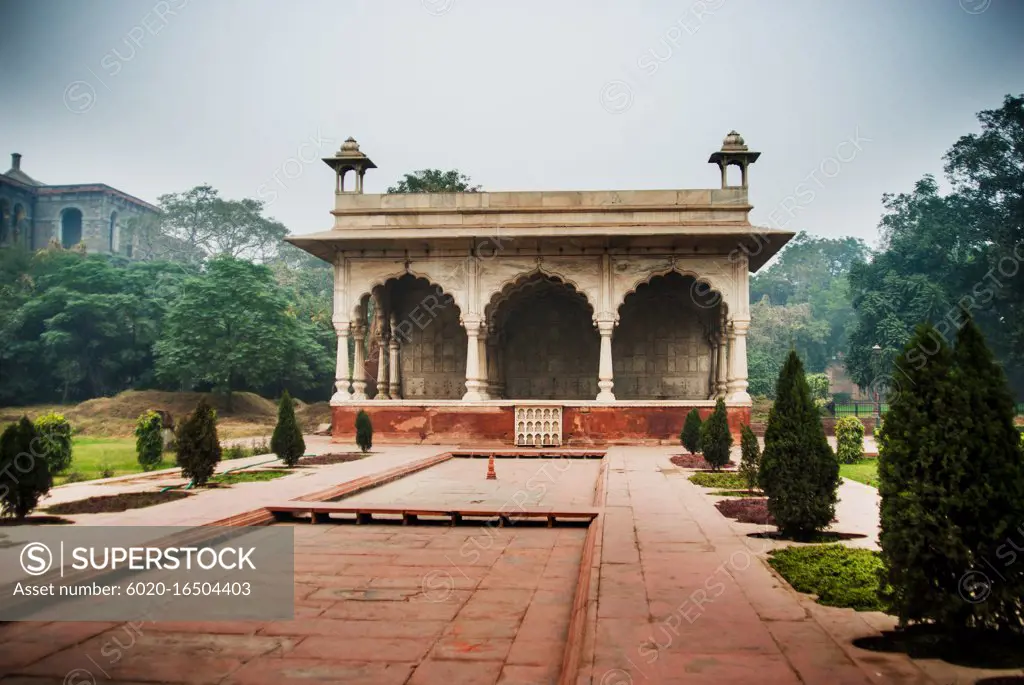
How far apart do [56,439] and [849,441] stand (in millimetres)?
16823

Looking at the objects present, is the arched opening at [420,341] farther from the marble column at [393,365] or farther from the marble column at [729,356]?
the marble column at [729,356]

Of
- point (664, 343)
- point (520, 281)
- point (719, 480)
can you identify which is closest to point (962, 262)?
point (664, 343)

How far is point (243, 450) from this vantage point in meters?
19.3

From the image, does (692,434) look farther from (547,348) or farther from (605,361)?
(547,348)

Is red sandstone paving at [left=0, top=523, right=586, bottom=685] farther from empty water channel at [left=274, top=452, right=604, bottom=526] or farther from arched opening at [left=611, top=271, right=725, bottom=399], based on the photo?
arched opening at [left=611, top=271, right=725, bottom=399]

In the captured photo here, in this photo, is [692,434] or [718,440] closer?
[718,440]

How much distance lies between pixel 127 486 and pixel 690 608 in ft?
31.9

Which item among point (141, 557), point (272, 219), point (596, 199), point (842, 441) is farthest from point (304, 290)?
point (141, 557)

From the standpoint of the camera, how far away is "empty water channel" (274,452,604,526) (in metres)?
9.17

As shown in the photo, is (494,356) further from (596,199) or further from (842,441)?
(842,441)

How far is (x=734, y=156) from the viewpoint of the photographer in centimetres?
2166

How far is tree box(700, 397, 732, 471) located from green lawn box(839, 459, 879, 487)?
6.57ft

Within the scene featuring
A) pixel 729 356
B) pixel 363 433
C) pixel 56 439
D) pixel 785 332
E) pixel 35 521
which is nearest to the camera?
pixel 35 521

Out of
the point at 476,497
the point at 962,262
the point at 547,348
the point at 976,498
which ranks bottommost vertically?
the point at 476,497
